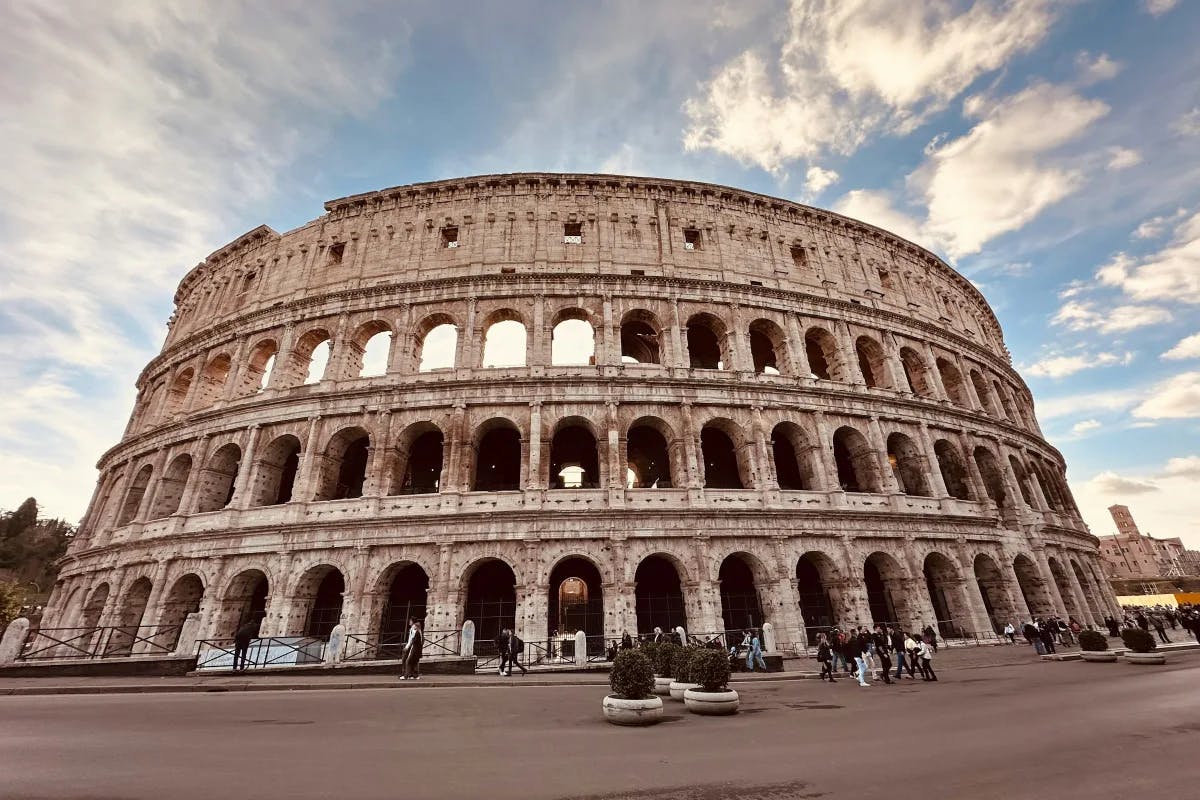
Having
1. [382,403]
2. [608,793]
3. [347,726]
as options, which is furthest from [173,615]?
[608,793]

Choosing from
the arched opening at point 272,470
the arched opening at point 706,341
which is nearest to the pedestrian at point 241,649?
the arched opening at point 272,470

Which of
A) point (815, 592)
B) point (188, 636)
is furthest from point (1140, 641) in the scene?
point (188, 636)

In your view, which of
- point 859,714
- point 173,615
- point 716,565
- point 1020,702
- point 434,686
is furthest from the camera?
point 173,615

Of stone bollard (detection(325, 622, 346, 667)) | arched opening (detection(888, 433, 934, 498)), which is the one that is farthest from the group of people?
stone bollard (detection(325, 622, 346, 667))

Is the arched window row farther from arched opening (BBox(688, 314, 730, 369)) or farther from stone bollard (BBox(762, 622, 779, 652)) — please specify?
stone bollard (BBox(762, 622, 779, 652))

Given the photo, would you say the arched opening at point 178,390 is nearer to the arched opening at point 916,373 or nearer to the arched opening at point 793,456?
the arched opening at point 793,456

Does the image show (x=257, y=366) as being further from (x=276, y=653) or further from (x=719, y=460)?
(x=719, y=460)

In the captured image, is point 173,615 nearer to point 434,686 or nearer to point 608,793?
point 434,686
